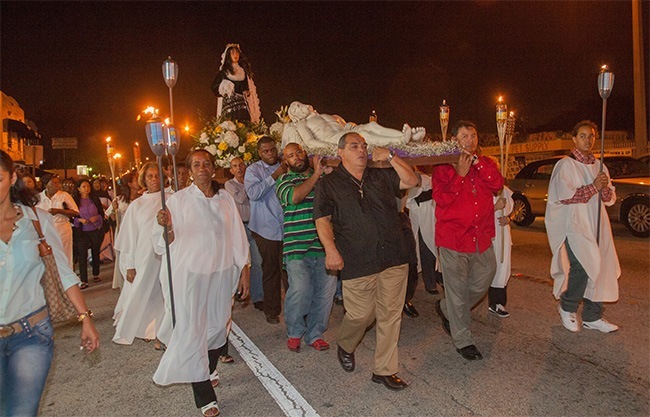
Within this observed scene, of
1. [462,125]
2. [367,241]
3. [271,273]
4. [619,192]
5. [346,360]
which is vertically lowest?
[346,360]

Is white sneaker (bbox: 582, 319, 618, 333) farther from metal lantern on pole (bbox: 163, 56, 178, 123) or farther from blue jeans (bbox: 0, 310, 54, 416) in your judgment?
blue jeans (bbox: 0, 310, 54, 416)

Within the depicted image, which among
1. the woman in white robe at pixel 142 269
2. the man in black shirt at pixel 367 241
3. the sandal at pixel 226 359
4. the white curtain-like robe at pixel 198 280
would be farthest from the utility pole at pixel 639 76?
the white curtain-like robe at pixel 198 280

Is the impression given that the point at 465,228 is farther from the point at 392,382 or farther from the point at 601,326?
the point at 601,326

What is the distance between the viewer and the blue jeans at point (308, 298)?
552 cm

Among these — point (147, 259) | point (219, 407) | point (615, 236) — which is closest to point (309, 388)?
point (219, 407)

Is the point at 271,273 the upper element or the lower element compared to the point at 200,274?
lower

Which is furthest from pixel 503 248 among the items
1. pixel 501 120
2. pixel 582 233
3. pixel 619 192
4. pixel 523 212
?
pixel 523 212

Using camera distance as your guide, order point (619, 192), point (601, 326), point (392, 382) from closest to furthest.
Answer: point (392, 382) → point (601, 326) → point (619, 192)

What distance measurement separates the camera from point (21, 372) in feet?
9.23

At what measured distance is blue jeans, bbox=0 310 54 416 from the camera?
280 cm

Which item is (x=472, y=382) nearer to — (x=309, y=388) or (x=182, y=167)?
(x=309, y=388)

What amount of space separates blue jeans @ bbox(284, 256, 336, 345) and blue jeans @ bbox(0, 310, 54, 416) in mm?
2919

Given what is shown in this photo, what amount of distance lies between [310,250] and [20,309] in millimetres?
3088

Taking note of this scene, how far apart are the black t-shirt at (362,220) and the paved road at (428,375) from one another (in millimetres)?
1019
